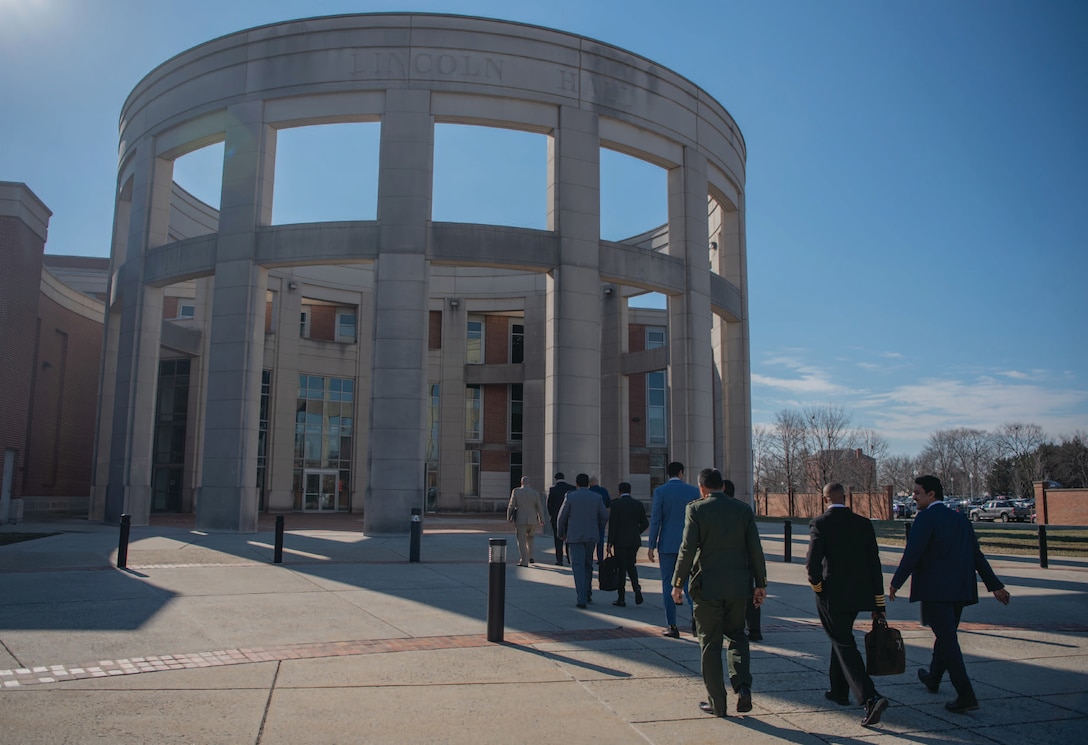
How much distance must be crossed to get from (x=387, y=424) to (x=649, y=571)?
8711 mm

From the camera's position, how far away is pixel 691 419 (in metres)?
24.2

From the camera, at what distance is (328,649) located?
308 inches

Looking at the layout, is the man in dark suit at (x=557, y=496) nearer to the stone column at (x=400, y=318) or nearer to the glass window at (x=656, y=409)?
the stone column at (x=400, y=318)

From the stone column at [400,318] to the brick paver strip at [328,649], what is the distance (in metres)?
12.2

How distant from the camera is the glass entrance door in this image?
34.6 meters

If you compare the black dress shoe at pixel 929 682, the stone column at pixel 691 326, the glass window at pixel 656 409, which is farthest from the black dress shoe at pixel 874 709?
the glass window at pixel 656 409

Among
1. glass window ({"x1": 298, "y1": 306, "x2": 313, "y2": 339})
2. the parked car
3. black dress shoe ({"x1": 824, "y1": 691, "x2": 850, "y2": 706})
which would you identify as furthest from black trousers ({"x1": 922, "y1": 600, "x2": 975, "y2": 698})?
the parked car

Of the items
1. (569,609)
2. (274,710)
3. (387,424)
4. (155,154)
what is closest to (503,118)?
(387,424)

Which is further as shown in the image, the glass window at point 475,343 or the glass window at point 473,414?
the glass window at point 475,343

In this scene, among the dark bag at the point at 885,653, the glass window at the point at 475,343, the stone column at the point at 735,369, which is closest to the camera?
the dark bag at the point at 885,653

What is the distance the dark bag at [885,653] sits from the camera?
6.00 metres

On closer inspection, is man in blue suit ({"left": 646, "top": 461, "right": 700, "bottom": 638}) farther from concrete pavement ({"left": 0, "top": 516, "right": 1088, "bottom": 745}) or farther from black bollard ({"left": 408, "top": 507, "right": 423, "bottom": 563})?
black bollard ({"left": 408, "top": 507, "right": 423, "bottom": 563})

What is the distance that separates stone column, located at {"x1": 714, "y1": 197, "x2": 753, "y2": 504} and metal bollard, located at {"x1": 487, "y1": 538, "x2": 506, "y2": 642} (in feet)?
62.4

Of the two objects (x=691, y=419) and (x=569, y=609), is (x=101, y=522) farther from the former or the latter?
(x=569, y=609)
